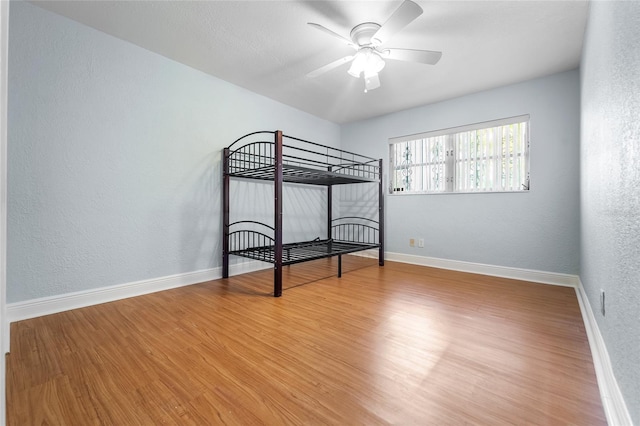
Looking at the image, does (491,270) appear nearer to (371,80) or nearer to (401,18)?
(371,80)

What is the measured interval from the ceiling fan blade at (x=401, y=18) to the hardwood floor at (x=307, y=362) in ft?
6.26

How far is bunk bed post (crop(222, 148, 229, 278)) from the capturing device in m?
2.91

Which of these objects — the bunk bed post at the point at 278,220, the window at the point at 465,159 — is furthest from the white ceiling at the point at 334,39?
the bunk bed post at the point at 278,220

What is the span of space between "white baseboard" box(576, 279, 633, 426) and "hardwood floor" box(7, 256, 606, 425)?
39 mm

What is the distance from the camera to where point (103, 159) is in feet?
7.09

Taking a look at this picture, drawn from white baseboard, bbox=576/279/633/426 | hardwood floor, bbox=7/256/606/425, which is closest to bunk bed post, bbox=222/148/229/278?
hardwood floor, bbox=7/256/606/425

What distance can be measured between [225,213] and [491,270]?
3096 mm

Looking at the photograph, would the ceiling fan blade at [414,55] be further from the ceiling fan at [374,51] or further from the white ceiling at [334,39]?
the white ceiling at [334,39]

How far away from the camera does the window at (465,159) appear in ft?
9.91

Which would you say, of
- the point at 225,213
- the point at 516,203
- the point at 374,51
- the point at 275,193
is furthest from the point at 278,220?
the point at 516,203

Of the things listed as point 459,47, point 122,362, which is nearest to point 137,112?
Answer: point 122,362

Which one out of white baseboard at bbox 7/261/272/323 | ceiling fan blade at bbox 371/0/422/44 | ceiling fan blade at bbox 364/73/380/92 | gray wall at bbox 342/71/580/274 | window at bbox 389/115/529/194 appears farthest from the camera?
window at bbox 389/115/529/194

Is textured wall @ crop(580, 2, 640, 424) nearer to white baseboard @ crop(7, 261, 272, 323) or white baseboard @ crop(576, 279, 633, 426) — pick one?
white baseboard @ crop(576, 279, 633, 426)

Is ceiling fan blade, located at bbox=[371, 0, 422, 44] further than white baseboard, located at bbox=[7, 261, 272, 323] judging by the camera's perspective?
No
